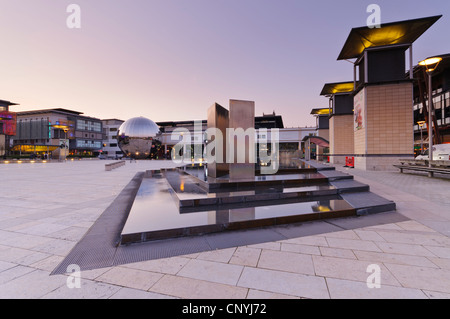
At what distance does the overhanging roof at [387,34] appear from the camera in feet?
51.3

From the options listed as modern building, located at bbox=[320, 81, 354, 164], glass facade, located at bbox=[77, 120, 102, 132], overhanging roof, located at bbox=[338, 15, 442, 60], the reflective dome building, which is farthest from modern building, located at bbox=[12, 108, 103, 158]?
overhanging roof, located at bbox=[338, 15, 442, 60]

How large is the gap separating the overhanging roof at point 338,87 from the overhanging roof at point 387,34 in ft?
23.9

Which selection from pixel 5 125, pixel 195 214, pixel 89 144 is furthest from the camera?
pixel 89 144

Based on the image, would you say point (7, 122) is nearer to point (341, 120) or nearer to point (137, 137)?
point (137, 137)

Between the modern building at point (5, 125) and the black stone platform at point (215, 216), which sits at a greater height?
the modern building at point (5, 125)

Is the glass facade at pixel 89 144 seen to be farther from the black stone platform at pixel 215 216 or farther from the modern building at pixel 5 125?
the black stone platform at pixel 215 216

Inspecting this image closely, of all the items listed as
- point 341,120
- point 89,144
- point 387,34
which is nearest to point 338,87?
point 341,120

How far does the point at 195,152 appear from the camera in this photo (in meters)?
61.7

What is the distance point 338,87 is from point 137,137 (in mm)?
26843

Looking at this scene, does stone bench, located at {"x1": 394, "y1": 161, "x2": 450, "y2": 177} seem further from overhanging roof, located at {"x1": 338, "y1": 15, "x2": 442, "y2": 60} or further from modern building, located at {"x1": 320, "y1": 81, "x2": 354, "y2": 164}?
modern building, located at {"x1": 320, "y1": 81, "x2": 354, "y2": 164}

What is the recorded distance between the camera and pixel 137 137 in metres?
26.5

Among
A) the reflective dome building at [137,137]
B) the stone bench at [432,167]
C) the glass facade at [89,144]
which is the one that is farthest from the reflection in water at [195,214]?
the glass facade at [89,144]
